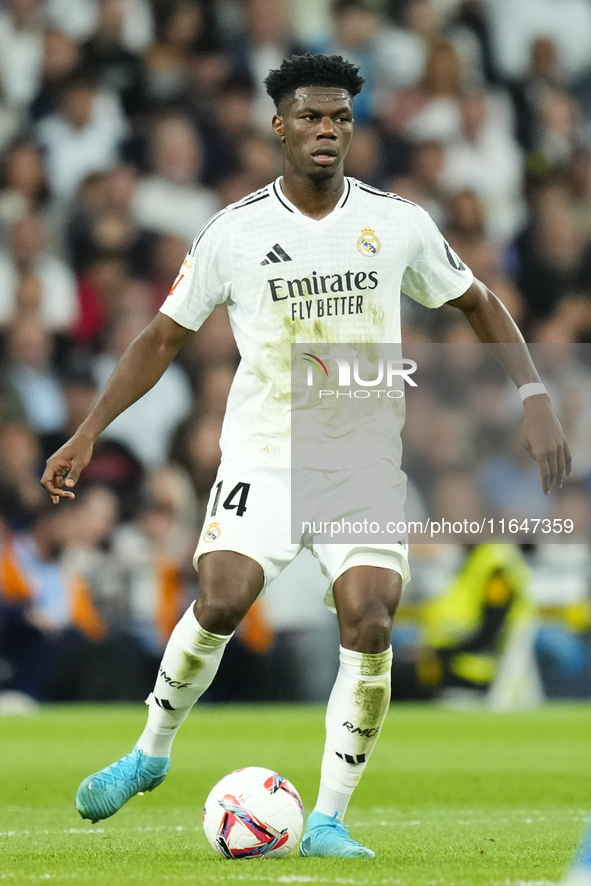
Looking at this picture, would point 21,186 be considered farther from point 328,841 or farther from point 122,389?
point 328,841

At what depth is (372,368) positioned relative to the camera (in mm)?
5145

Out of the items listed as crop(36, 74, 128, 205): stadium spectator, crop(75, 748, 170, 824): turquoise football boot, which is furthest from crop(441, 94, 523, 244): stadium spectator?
crop(75, 748, 170, 824): turquoise football boot

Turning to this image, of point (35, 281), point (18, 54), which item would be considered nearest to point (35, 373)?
Answer: point (35, 281)

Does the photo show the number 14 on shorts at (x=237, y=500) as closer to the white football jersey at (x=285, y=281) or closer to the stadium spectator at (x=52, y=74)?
the white football jersey at (x=285, y=281)

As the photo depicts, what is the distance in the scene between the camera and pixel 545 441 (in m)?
5.02

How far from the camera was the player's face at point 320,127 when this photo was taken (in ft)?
16.7

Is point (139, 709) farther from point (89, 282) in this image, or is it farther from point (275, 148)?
point (275, 148)

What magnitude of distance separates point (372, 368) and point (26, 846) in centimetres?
206

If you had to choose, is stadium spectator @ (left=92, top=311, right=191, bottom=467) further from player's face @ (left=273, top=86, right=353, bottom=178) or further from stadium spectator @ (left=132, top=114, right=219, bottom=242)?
player's face @ (left=273, top=86, right=353, bottom=178)

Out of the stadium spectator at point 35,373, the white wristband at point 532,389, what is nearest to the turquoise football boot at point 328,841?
the white wristband at point 532,389

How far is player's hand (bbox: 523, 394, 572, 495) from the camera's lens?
16.3ft

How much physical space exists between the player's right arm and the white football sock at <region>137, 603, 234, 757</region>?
650 millimetres

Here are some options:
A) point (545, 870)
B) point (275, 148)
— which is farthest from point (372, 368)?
point (275, 148)

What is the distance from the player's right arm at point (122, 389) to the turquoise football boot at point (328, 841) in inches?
55.9
